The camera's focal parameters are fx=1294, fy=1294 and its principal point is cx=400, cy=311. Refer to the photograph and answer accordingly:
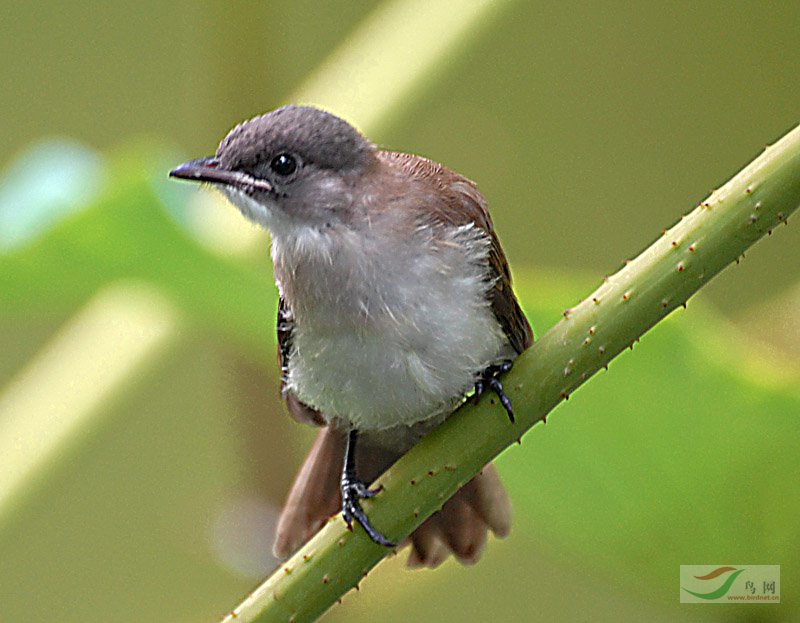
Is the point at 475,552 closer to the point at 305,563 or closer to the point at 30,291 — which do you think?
the point at 305,563

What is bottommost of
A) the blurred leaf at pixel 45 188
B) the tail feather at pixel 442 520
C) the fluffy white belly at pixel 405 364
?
the tail feather at pixel 442 520

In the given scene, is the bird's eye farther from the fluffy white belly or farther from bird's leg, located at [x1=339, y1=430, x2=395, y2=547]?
bird's leg, located at [x1=339, y1=430, x2=395, y2=547]

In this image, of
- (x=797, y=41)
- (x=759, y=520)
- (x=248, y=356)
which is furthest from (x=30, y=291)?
(x=797, y=41)

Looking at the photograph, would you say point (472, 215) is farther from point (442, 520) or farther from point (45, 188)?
point (45, 188)

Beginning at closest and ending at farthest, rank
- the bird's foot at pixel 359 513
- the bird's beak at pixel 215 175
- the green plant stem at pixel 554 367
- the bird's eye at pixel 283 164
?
the green plant stem at pixel 554 367, the bird's foot at pixel 359 513, the bird's beak at pixel 215 175, the bird's eye at pixel 283 164

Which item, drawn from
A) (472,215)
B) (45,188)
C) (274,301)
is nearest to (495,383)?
(472,215)

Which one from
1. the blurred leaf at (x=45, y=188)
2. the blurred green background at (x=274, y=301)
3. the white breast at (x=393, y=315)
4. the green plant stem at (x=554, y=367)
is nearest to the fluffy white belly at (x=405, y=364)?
the white breast at (x=393, y=315)

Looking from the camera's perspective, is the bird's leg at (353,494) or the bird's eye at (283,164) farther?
the bird's eye at (283,164)

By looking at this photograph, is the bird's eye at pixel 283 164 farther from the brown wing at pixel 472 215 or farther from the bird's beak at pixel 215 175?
A: the brown wing at pixel 472 215
